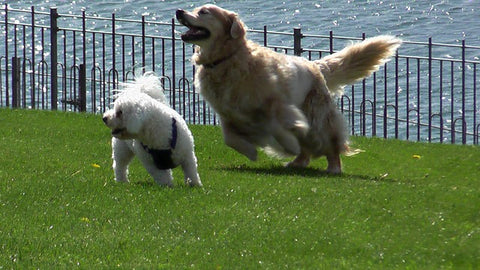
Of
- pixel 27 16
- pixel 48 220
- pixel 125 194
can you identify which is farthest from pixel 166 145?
pixel 27 16

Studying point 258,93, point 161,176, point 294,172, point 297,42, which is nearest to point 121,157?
point 161,176

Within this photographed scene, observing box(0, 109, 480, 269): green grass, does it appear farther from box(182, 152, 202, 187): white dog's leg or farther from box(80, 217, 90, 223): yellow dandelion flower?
box(182, 152, 202, 187): white dog's leg

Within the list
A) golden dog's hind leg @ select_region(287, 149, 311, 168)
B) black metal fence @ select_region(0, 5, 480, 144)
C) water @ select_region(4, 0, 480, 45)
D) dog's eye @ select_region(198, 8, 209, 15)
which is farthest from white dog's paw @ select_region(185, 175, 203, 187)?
water @ select_region(4, 0, 480, 45)

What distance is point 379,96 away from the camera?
77.4 feet

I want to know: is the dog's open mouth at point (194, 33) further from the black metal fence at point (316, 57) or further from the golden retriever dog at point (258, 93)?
the black metal fence at point (316, 57)

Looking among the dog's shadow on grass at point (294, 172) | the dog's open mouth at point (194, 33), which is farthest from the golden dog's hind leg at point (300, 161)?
the dog's open mouth at point (194, 33)

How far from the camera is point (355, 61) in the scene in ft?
38.9

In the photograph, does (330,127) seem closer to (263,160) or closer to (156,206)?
(263,160)

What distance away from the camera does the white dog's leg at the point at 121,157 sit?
967 centimetres

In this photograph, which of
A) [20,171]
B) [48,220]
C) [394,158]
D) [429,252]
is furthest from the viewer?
[394,158]

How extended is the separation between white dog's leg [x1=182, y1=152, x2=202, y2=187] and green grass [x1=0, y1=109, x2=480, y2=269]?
5.6 inches

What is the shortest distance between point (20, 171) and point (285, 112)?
249cm

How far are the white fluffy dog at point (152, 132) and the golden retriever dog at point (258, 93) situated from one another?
117 cm

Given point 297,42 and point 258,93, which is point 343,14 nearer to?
point 297,42
